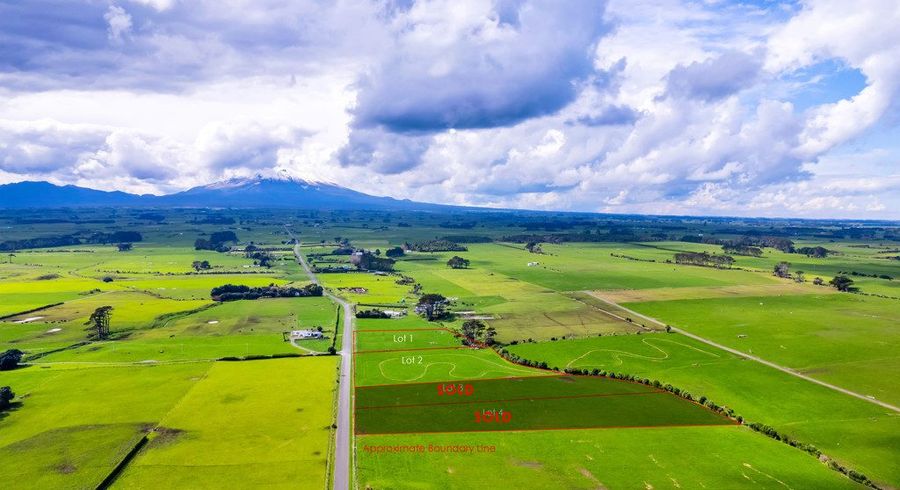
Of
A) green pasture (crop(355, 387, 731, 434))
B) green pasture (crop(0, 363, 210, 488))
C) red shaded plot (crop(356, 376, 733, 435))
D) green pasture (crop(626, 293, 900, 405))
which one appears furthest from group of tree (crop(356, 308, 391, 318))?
green pasture (crop(626, 293, 900, 405))

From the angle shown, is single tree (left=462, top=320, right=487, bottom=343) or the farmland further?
single tree (left=462, top=320, right=487, bottom=343)

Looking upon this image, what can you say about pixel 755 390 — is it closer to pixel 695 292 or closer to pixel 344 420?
pixel 344 420

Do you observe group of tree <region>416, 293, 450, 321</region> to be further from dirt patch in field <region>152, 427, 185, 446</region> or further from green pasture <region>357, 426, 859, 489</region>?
dirt patch in field <region>152, 427, 185, 446</region>

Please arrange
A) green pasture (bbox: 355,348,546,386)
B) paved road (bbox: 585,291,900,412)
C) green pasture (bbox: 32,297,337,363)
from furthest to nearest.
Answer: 1. green pasture (bbox: 32,297,337,363)
2. green pasture (bbox: 355,348,546,386)
3. paved road (bbox: 585,291,900,412)

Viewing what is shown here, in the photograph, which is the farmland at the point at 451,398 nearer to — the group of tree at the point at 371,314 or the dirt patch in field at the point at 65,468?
the dirt patch in field at the point at 65,468

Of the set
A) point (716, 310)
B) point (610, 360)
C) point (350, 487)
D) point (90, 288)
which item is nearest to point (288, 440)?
point (350, 487)

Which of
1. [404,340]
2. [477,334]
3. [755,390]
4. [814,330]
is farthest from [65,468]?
[814,330]

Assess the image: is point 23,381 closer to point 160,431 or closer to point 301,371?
point 160,431
